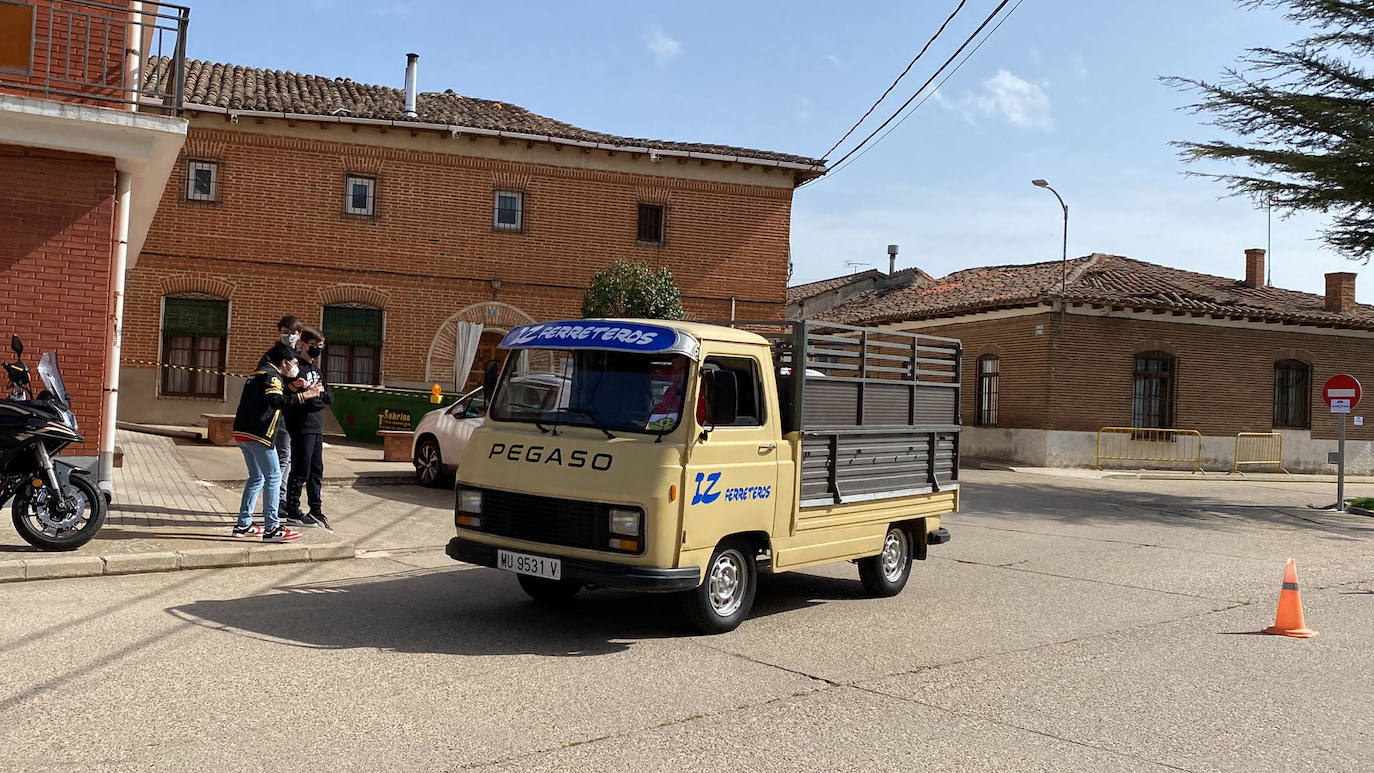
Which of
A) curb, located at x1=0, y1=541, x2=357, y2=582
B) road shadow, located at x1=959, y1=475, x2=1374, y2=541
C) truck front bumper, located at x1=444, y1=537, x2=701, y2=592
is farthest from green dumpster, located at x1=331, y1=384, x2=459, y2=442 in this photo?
truck front bumper, located at x1=444, y1=537, x2=701, y2=592

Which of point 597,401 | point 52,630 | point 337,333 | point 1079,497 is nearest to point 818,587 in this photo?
point 597,401

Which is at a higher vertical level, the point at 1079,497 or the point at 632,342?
the point at 632,342

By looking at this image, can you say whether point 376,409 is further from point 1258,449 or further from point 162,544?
point 1258,449

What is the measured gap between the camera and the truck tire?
8.84 meters

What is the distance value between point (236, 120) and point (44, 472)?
1623cm

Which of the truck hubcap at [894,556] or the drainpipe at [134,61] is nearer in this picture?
the truck hubcap at [894,556]

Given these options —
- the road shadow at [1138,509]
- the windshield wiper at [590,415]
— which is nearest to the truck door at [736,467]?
the windshield wiper at [590,415]

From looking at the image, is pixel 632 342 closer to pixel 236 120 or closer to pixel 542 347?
pixel 542 347

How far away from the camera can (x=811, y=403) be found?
776 centimetres

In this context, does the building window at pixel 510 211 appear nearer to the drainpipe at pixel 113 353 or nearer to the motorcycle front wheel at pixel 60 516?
the drainpipe at pixel 113 353

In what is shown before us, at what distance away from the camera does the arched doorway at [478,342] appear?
24859 millimetres

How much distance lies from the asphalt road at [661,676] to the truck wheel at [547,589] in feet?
0.40

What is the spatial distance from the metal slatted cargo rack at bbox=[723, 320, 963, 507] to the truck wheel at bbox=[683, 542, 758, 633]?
68 cm

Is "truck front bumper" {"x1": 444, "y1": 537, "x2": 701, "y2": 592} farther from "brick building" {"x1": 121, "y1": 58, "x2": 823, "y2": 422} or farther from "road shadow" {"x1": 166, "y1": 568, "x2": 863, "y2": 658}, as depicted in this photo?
"brick building" {"x1": 121, "y1": 58, "x2": 823, "y2": 422}
